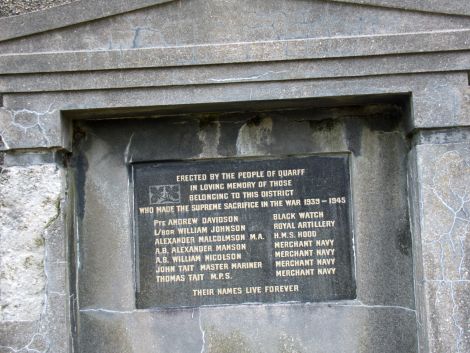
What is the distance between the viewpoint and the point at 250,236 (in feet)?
12.4

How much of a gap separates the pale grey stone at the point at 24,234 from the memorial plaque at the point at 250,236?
0.62m

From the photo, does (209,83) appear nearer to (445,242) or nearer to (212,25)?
(212,25)

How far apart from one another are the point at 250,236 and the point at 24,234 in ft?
4.76

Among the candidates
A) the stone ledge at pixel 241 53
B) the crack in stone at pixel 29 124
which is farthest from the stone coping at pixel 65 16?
the crack in stone at pixel 29 124

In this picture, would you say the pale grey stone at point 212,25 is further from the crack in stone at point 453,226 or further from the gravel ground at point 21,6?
the crack in stone at point 453,226

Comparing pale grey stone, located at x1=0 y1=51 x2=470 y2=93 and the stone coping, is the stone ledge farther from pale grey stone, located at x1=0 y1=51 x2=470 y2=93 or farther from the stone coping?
the stone coping

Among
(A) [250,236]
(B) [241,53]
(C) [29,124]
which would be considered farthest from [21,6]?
(A) [250,236]

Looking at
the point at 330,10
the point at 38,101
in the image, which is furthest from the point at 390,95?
the point at 38,101

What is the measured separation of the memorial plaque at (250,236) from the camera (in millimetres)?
3754

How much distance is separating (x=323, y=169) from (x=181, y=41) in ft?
4.17

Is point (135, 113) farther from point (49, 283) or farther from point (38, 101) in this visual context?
point (49, 283)

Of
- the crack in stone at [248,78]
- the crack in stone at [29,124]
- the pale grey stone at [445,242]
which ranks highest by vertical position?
the crack in stone at [248,78]

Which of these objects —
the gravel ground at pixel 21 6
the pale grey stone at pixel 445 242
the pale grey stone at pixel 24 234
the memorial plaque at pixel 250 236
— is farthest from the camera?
the gravel ground at pixel 21 6

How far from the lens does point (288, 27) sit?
353cm
